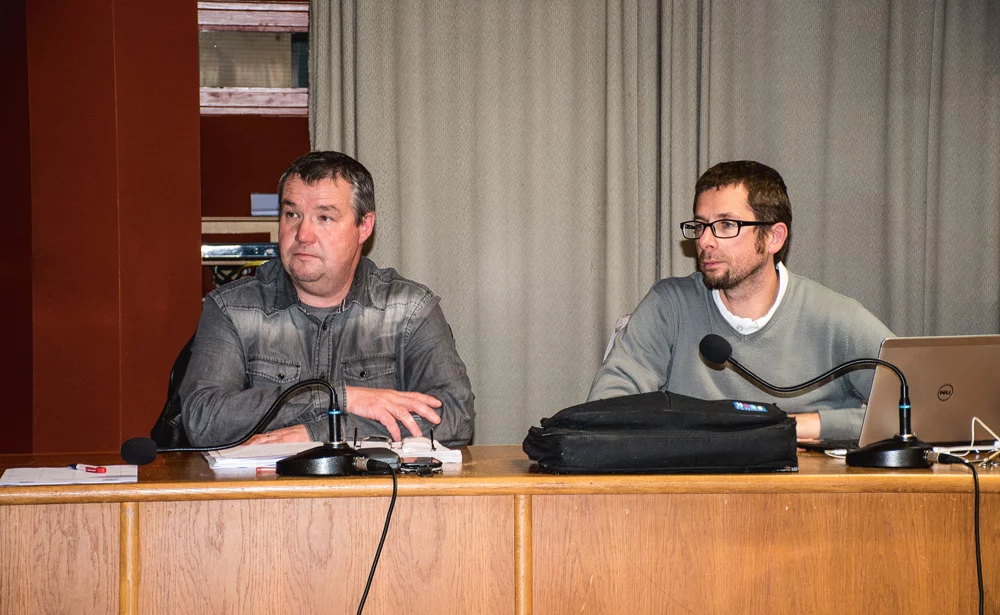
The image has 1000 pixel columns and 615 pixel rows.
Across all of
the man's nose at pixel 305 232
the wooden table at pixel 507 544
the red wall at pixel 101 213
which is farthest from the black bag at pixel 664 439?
the red wall at pixel 101 213

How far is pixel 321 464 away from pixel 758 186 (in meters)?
1.62

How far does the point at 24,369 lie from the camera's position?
2.79 m

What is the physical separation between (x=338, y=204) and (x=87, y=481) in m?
1.18

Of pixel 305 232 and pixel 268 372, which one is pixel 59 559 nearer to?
pixel 268 372

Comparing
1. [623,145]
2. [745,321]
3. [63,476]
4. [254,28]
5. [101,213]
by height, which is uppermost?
[254,28]

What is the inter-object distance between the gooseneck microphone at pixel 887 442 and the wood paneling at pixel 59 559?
107cm

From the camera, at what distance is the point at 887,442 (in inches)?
63.5

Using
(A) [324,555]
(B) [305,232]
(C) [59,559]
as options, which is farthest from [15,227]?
(A) [324,555]

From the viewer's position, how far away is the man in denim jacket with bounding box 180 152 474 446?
7.42 ft

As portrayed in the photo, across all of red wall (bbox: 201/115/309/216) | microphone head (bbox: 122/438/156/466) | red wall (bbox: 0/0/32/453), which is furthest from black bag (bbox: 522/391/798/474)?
red wall (bbox: 201/115/309/216)

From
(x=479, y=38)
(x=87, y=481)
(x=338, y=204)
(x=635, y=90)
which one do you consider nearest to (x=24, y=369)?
(x=338, y=204)

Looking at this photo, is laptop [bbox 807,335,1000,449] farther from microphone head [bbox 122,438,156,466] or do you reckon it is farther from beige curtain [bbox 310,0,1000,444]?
beige curtain [bbox 310,0,1000,444]

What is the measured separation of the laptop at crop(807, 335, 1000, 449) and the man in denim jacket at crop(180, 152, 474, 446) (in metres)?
0.97

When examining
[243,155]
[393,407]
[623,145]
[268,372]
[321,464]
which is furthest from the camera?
[243,155]
